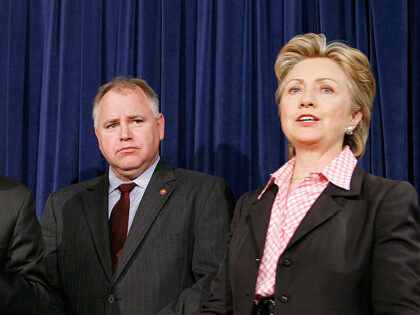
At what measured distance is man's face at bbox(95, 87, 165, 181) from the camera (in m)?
2.09

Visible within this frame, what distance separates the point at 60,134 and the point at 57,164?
0.50 ft

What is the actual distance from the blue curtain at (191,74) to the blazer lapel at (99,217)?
0.44 metres

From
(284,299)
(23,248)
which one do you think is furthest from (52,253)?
(284,299)

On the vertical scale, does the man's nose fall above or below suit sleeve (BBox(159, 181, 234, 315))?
above

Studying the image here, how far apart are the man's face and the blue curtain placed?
0.31 metres

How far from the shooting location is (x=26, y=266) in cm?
151

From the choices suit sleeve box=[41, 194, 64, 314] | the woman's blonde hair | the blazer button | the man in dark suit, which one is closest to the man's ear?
the man in dark suit

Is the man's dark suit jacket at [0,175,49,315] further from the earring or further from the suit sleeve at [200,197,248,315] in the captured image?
the earring

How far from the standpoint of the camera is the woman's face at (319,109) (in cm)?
153

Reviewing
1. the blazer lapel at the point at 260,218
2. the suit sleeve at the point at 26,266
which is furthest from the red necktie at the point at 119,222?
the blazer lapel at the point at 260,218

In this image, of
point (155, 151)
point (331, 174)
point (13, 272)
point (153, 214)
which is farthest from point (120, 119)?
point (331, 174)

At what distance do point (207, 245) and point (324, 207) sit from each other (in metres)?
0.63

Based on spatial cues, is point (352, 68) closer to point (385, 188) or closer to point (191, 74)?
point (385, 188)

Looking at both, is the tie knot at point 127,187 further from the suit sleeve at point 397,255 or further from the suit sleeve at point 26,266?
the suit sleeve at point 397,255
